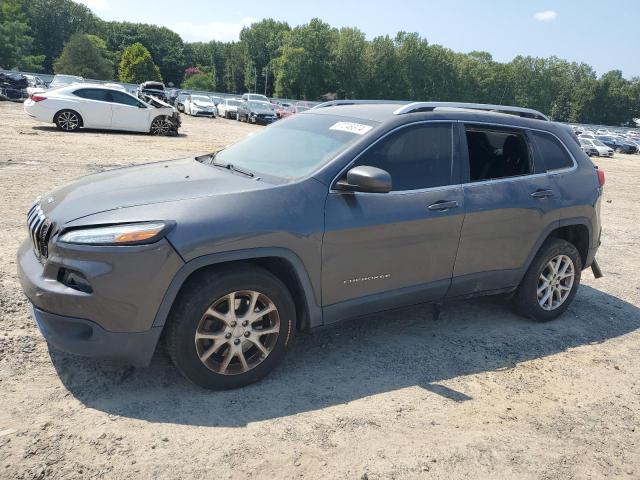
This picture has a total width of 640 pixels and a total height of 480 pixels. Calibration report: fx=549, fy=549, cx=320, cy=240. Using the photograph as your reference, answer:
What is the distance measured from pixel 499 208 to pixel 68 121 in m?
16.0

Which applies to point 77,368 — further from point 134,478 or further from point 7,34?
point 7,34

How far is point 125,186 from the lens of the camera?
3596 millimetres

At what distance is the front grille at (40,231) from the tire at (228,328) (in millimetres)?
861

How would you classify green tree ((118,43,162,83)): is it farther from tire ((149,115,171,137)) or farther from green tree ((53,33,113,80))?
tire ((149,115,171,137))

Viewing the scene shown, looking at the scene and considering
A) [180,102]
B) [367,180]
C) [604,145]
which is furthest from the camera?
[604,145]

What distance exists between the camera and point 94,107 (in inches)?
681

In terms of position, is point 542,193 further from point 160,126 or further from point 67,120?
point 160,126

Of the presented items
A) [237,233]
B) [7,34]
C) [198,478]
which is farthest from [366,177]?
[7,34]

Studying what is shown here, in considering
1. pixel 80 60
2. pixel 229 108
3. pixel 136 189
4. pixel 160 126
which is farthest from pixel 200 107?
pixel 80 60

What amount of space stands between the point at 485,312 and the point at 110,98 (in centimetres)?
1590

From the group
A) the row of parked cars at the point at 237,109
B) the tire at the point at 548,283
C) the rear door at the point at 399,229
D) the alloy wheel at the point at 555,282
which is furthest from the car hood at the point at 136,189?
the row of parked cars at the point at 237,109

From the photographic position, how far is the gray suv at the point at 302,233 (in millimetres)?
3039

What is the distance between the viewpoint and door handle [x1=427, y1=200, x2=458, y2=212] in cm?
397

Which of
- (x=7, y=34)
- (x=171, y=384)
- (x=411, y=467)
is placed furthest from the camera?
(x=7, y=34)
